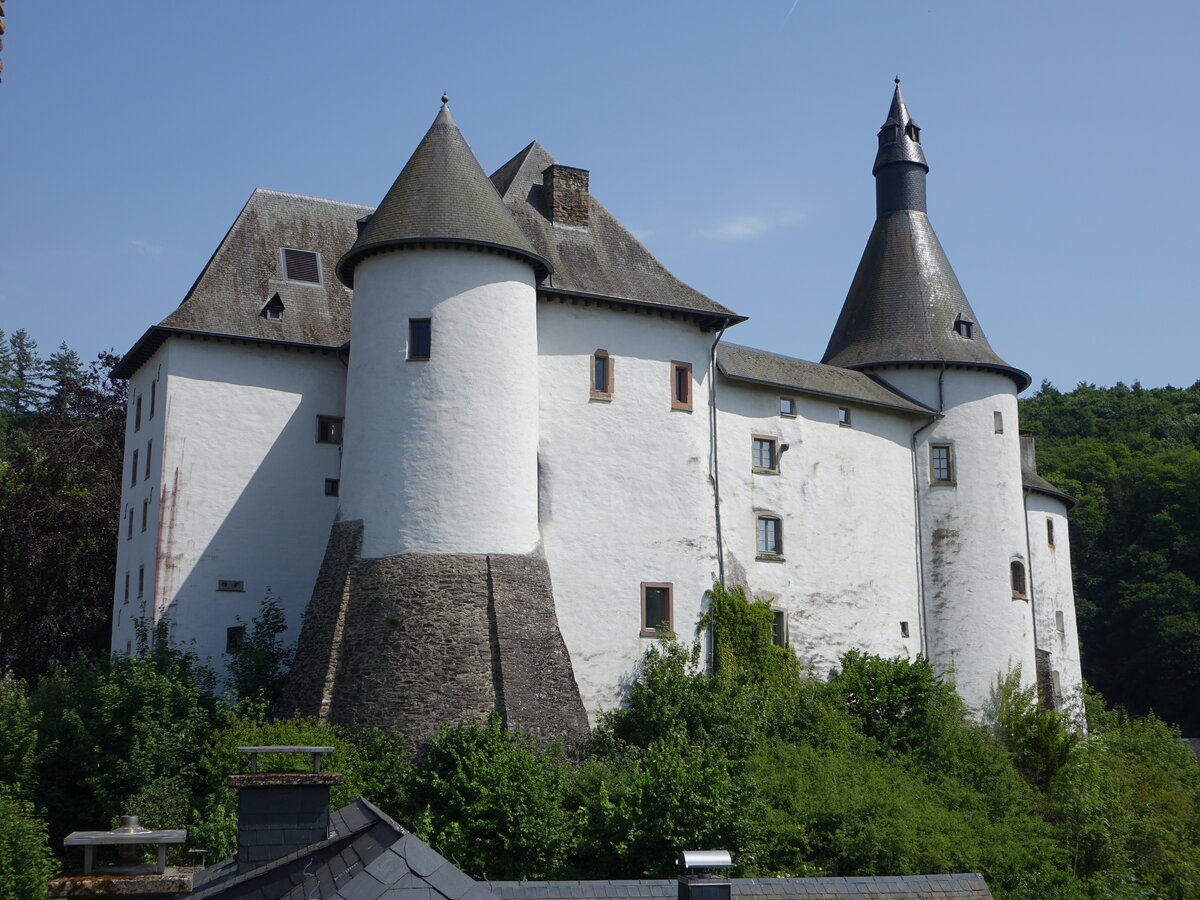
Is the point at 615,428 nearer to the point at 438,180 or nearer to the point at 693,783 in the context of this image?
the point at 438,180

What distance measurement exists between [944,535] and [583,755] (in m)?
13.0

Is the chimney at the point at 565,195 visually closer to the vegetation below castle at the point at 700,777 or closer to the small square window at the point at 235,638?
the vegetation below castle at the point at 700,777

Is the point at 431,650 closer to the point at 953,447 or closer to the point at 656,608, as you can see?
the point at 656,608

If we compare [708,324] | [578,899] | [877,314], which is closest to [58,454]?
[708,324]

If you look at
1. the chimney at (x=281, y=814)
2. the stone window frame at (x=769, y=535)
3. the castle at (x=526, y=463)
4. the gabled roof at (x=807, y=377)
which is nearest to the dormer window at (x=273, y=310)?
the castle at (x=526, y=463)

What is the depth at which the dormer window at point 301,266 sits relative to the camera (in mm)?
34062

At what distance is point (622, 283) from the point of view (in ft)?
105

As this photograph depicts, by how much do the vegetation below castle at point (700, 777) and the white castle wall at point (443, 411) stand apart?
3.94m

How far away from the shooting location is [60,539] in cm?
3694

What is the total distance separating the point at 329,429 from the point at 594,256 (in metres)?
7.23

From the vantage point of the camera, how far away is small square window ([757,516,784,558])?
108 ft

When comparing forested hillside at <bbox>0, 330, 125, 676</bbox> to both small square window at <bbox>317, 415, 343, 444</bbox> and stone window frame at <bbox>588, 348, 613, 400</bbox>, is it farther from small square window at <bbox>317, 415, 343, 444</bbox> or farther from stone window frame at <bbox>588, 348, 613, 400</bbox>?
stone window frame at <bbox>588, 348, 613, 400</bbox>

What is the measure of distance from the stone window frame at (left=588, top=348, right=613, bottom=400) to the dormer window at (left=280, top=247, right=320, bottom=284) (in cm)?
764

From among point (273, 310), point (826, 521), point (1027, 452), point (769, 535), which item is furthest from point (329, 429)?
point (1027, 452)
